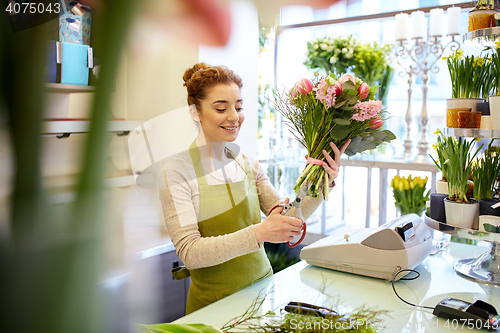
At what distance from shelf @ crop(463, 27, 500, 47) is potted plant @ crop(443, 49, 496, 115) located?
5 centimetres

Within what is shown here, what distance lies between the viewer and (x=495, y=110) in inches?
48.3

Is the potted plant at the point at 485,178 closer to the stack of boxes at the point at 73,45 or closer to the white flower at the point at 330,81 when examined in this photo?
the white flower at the point at 330,81

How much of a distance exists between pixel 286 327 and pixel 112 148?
742mm

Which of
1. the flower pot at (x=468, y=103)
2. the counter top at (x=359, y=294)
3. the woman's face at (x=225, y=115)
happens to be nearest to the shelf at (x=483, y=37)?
the flower pot at (x=468, y=103)

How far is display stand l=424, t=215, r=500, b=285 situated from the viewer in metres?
1.18

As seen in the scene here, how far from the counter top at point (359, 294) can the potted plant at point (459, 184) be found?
18cm

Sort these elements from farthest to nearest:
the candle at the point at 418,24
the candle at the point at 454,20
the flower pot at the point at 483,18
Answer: the candle at the point at 418,24 < the candle at the point at 454,20 < the flower pot at the point at 483,18

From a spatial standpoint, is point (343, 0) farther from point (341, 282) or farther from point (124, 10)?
point (341, 282)

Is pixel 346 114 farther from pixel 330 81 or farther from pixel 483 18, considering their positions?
pixel 483 18

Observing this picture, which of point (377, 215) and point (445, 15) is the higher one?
point (445, 15)

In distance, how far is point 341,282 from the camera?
3.89 ft

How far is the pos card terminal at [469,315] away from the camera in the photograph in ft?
2.95

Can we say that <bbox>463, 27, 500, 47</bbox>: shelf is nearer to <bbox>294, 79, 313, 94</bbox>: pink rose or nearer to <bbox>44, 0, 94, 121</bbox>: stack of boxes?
<bbox>294, 79, 313, 94</bbox>: pink rose

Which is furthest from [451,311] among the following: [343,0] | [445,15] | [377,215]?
[445,15]
